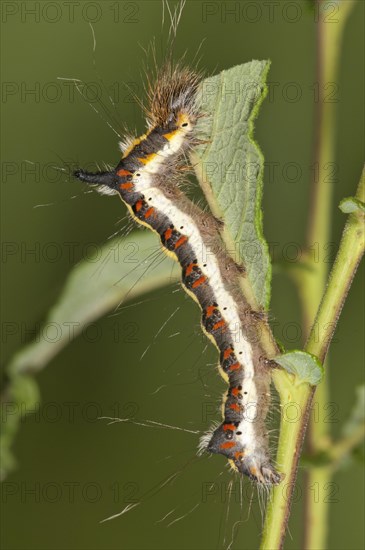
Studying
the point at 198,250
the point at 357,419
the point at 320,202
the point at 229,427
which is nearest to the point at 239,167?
the point at 198,250

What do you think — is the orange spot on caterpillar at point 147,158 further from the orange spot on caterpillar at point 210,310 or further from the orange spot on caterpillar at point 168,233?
the orange spot on caterpillar at point 210,310

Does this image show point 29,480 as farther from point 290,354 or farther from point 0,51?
point 290,354

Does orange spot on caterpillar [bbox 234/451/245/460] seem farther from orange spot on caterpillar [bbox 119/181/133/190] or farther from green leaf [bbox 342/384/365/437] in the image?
orange spot on caterpillar [bbox 119/181/133/190]

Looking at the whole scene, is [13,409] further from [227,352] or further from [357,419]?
[357,419]

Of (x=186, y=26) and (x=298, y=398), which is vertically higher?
(x=186, y=26)

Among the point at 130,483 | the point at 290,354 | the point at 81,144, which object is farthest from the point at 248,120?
the point at 81,144

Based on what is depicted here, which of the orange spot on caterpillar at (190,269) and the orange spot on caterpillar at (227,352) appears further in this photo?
the orange spot on caterpillar at (190,269)

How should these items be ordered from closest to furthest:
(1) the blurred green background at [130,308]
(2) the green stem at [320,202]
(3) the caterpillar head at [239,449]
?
(3) the caterpillar head at [239,449] < (2) the green stem at [320,202] < (1) the blurred green background at [130,308]

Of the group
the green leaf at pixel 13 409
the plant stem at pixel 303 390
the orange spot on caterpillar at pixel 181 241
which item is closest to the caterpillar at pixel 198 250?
the orange spot on caterpillar at pixel 181 241
